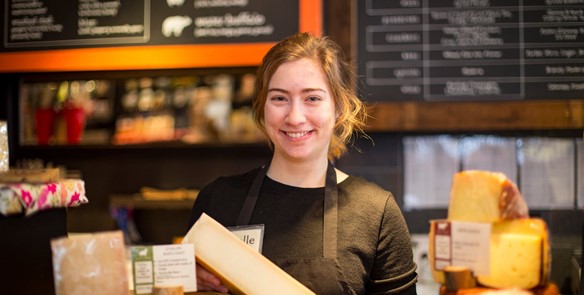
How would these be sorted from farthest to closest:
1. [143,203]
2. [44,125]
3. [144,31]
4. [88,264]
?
[44,125]
[143,203]
[144,31]
[88,264]

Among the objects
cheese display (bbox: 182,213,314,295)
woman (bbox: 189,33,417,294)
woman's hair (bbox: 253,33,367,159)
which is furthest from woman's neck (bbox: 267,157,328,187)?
cheese display (bbox: 182,213,314,295)

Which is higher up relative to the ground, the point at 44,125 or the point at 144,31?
the point at 144,31

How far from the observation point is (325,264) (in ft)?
5.04

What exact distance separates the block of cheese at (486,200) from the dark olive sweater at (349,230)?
336 millimetres

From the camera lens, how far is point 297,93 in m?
1.56

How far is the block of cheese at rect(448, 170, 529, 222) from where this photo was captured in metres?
1.84

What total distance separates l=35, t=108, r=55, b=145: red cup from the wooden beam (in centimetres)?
223

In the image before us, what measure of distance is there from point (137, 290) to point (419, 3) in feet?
6.09

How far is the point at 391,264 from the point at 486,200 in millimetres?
444

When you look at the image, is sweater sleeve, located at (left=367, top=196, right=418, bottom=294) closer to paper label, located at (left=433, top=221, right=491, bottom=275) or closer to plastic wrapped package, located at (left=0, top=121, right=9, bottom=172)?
paper label, located at (left=433, top=221, right=491, bottom=275)

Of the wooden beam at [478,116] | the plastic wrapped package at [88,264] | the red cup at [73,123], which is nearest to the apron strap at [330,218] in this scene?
the plastic wrapped package at [88,264]

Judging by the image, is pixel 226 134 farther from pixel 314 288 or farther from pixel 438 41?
pixel 314 288

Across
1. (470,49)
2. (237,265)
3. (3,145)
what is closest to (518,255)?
(237,265)

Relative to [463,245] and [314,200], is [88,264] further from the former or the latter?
[463,245]
